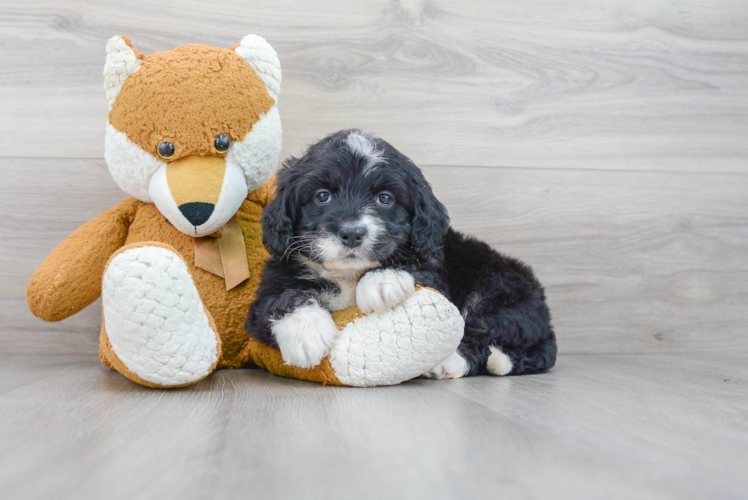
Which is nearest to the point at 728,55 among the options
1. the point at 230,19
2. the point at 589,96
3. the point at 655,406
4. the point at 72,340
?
the point at 589,96

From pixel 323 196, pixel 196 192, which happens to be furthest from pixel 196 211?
pixel 323 196

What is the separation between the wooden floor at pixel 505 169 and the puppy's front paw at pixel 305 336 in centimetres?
9

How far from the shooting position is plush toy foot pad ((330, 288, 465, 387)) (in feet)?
4.98

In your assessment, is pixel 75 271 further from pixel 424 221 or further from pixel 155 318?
pixel 424 221

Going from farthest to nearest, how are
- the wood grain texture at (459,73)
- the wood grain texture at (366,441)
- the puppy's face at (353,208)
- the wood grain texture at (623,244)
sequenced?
the wood grain texture at (623,244)
the wood grain texture at (459,73)
the puppy's face at (353,208)
the wood grain texture at (366,441)

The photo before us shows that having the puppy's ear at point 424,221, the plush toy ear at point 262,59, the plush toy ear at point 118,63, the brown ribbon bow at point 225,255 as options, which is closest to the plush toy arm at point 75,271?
the brown ribbon bow at point 225,255

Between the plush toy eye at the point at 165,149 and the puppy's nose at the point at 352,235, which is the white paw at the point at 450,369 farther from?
the plush toy eye at the point at 165,149

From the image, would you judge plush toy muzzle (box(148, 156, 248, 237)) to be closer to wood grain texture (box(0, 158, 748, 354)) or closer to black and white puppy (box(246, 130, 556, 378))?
black and white puppy (box(246, 130, 556, 378))

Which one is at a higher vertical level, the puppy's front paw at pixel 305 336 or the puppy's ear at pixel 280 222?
the puppy's ear at pixel 280 222

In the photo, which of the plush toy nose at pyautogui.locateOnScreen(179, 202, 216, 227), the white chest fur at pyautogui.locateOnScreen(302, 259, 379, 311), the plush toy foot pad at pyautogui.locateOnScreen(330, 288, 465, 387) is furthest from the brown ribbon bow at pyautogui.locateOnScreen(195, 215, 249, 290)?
the plush toy foot pad at pyautogui.locateOnScreen(330, 288, 465, 387)

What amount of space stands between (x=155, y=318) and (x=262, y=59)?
0.96 meters

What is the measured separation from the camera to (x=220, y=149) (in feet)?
5.79

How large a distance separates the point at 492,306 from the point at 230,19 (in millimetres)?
1553

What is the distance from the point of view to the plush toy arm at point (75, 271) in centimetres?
176
